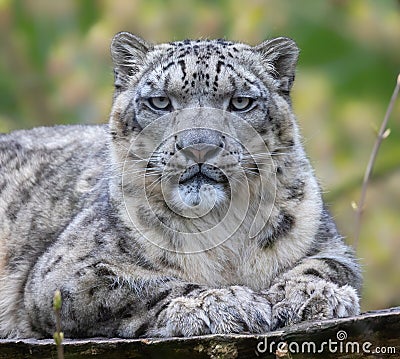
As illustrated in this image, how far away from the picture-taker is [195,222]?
8125mm

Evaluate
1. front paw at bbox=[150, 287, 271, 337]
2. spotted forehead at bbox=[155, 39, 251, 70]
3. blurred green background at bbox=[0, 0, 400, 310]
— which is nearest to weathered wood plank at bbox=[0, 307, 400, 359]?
front paw at bbox=[150, 287, 271, 337]

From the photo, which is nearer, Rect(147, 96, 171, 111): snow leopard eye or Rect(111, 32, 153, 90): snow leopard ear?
Rect(147, 96, 171, 111): snow leopard eye

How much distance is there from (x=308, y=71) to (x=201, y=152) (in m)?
8.02

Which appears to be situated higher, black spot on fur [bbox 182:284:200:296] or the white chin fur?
the white chin fur

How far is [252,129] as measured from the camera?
8.08 meters

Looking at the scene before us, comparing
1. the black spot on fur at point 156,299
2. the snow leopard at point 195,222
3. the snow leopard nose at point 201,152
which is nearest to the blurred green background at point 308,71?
the snow leopard at point 195,222

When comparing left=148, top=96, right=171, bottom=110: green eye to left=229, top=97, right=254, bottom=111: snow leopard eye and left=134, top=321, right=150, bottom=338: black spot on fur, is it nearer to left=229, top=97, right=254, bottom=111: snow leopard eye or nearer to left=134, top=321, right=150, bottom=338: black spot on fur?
left=229, top=97, right=254, bottom=111: snow leopard eye

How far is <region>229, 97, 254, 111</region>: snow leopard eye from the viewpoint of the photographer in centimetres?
815

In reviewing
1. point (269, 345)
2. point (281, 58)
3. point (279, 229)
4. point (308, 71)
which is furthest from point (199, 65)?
point (308, 71)

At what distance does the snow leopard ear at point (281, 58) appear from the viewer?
8773 mm

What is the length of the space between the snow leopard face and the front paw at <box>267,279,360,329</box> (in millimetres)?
879

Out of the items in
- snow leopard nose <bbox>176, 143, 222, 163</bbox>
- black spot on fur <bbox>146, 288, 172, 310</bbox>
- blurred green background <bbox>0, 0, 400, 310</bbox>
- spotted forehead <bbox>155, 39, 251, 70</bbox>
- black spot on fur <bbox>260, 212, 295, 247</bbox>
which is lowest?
black spot on fur <bbox>146, 288, 172, 310</bbox>

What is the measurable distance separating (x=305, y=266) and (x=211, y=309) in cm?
105

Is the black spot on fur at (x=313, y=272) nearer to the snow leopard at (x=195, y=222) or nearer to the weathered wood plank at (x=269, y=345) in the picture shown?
the snow leopard at (x=195, y=222)
